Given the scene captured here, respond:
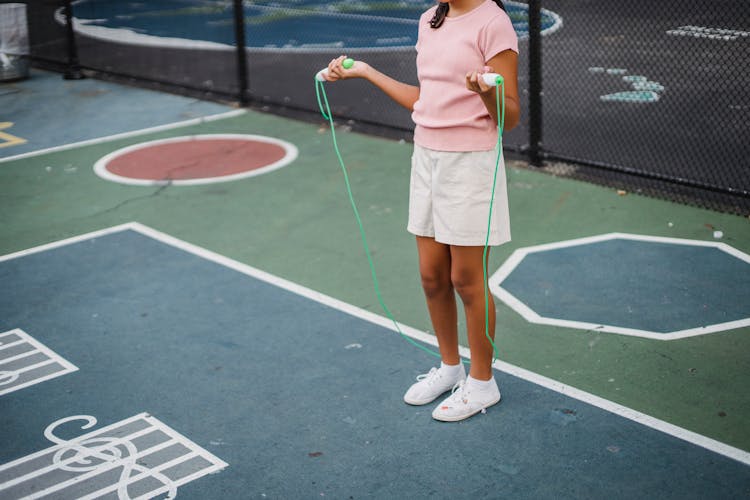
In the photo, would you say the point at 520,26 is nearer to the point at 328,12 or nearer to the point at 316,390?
the point at 328,12

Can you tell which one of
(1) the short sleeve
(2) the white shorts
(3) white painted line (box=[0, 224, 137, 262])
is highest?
(1) the short sleeve

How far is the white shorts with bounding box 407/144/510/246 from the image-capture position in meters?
3.96

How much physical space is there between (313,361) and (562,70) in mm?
8474

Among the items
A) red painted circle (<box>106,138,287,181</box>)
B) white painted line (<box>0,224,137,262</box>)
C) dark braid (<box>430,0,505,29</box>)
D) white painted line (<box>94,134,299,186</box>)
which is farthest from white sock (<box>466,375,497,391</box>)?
red painted circle (<box>106,138,287,181</box>)

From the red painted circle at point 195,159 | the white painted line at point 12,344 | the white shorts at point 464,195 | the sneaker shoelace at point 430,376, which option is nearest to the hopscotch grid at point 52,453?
the white painted line at point 12,344

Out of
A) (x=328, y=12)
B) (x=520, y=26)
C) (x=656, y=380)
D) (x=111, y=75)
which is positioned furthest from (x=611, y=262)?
(x=328, y=12)

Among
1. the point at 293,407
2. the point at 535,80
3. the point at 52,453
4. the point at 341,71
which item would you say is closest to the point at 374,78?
the point at 341,71

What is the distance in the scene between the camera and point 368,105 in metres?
11.0

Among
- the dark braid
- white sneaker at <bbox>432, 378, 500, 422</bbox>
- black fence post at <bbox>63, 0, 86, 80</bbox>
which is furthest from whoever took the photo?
black fence post at <bbox>63, 0, 86, 80</bbox>

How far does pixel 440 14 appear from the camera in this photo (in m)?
3.84

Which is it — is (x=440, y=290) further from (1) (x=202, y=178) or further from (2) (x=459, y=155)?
(1) (x=202, y=178)

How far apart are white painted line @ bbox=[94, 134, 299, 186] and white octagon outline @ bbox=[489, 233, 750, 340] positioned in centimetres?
311

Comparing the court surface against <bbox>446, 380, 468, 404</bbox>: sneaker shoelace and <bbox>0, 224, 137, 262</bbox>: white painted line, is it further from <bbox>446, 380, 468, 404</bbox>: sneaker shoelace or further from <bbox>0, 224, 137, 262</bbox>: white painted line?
<bbox>446, 380, 468, 404</bbox>: sneaker shoelace

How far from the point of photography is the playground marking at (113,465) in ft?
12.9
